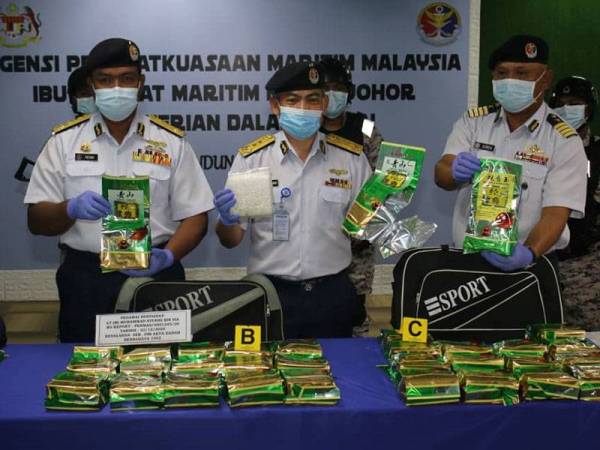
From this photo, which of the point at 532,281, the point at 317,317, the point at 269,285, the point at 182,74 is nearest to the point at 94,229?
the point at 269,285

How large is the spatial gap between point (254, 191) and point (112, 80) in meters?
0.67

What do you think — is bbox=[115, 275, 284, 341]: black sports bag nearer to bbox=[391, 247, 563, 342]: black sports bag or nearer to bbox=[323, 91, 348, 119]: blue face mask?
bbox=[391, 247, 563, 342]: black sports bag

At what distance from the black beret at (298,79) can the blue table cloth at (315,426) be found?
1.15m

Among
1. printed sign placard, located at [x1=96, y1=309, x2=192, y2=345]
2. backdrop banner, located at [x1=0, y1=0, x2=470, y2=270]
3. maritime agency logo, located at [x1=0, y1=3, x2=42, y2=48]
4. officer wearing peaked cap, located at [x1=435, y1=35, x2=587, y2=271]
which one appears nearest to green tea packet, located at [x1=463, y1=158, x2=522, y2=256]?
officer wearing peaked cap, located at [x1=435, y1=35, x2=587, y2=271]

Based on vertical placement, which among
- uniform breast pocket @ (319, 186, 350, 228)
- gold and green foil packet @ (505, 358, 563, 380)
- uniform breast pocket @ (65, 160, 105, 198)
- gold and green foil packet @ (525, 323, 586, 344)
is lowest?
gold and green foil packet @ (505, 358, 563, 380)

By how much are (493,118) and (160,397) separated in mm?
1706

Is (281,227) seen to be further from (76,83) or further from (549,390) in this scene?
(76,83)

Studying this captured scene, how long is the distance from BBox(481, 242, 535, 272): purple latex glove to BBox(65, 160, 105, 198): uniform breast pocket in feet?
4.28

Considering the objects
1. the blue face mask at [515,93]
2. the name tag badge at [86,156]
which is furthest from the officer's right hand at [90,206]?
the blue face mask at [515,93]

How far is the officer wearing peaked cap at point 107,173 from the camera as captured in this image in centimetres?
235

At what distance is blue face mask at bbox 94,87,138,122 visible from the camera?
7.72ft

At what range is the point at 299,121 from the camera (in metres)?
2.38

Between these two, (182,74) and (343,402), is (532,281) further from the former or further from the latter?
(182,74)

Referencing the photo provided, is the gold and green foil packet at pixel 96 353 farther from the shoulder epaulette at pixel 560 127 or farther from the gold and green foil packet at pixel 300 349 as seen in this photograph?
the shoulder epaulette at pixel 560 127
